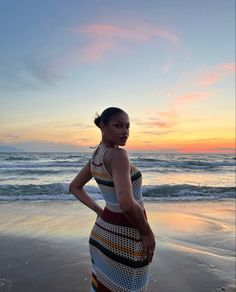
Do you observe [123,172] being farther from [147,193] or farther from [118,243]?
[147,193]

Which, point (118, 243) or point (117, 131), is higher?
point (117, 131)

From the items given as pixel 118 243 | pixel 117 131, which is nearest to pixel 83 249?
pixel 118 243

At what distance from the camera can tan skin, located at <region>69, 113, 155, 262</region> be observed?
1.97 metres

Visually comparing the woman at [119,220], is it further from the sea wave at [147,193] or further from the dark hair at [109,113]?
the sea wave at [147,193]

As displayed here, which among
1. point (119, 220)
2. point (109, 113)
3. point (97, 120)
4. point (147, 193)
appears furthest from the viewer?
point (147, 193)

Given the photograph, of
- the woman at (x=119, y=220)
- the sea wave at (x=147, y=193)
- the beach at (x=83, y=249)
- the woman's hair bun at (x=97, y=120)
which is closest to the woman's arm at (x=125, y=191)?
the woman at (x=119, y=220)

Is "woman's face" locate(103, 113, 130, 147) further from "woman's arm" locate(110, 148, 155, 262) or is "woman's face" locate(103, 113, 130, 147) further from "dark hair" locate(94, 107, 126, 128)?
"woman's arm" locate(110, 148, 155, 262)

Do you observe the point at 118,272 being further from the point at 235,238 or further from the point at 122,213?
the point at 235,238

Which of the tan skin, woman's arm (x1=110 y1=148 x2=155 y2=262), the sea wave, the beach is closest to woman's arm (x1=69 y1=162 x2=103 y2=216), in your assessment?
the tan skin

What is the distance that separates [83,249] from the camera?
20.3 feet

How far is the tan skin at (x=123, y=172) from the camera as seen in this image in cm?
197

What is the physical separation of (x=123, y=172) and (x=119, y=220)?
0.34 meters

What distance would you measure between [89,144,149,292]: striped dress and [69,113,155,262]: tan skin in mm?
49

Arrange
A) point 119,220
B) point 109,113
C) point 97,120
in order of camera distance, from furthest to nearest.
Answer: point 97,120 < point 109,113 < point 119,220
